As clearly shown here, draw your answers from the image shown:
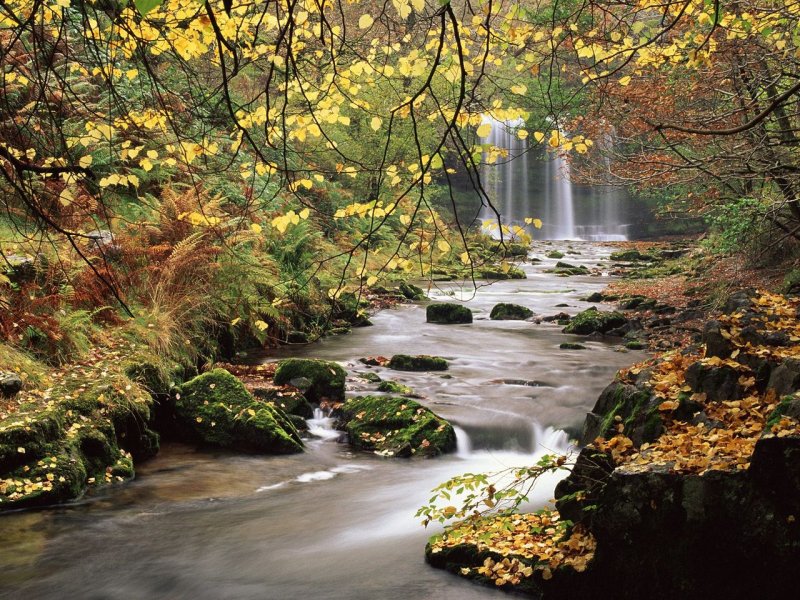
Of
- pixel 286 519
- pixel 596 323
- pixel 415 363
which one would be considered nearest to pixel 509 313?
pixel 596 323

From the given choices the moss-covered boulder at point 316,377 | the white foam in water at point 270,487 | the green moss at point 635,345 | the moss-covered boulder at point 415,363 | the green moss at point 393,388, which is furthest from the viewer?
the green moss at point 635,345

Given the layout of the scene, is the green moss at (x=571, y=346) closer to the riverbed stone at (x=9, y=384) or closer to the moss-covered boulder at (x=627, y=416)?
the moss-covered boulder at (x=627, y=416)

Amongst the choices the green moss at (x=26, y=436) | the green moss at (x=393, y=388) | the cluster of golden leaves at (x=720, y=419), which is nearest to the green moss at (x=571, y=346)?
the green moss at (x=393, y=388)

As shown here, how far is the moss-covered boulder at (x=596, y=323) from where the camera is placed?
45.5ft

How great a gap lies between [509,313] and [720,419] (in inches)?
460

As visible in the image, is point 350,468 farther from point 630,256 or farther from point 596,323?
point 630,256

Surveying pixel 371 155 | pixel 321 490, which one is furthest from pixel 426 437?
pixel 371 155

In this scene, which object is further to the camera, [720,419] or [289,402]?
[289,402]

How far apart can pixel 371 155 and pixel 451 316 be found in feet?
24.5

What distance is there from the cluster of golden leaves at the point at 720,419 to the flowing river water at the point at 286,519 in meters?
1.35

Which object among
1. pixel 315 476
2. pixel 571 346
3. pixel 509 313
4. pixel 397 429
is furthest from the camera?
pixel 509 313

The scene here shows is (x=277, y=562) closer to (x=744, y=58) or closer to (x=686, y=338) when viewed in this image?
(x=744, y=58)

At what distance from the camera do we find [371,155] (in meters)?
21.2

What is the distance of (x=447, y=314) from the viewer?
15.6m
